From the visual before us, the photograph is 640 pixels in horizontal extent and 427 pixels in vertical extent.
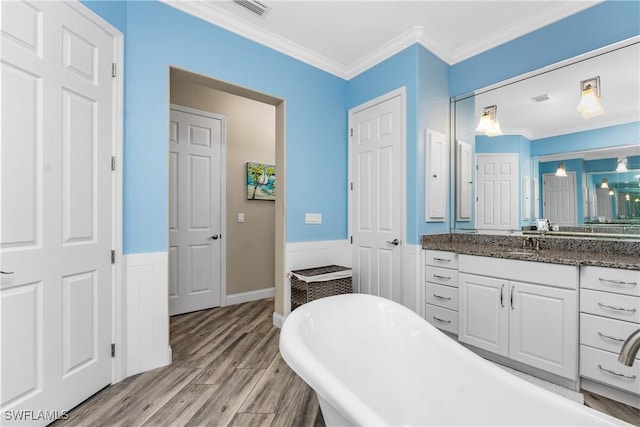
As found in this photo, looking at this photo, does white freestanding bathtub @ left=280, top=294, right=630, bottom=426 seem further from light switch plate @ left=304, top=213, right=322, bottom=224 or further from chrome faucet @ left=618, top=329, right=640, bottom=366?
light switch plate @ left=304, top=213, right=322, bottom=224

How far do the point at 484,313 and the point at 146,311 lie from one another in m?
2.49

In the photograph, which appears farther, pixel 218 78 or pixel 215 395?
pixel 218 78

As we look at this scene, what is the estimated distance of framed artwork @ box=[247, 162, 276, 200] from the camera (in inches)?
155

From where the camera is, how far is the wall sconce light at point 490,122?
2.74 metres

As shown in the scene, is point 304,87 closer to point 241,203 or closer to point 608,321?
point 241,203

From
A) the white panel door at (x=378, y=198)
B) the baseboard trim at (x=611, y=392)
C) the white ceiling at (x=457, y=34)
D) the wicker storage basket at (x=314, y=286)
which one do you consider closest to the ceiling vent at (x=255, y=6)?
the white ceiling at (x=457, y=34)

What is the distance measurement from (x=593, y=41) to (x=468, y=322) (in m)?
2.29

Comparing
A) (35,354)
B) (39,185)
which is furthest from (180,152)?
(35,354)

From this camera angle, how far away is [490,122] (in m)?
2.77

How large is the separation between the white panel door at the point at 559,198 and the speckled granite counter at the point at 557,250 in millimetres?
179

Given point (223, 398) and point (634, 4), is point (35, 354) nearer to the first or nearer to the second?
point (223, 398)

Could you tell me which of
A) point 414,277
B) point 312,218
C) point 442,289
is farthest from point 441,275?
point 312,218

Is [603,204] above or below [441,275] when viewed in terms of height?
above

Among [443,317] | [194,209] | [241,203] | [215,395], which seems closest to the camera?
[215,395]
